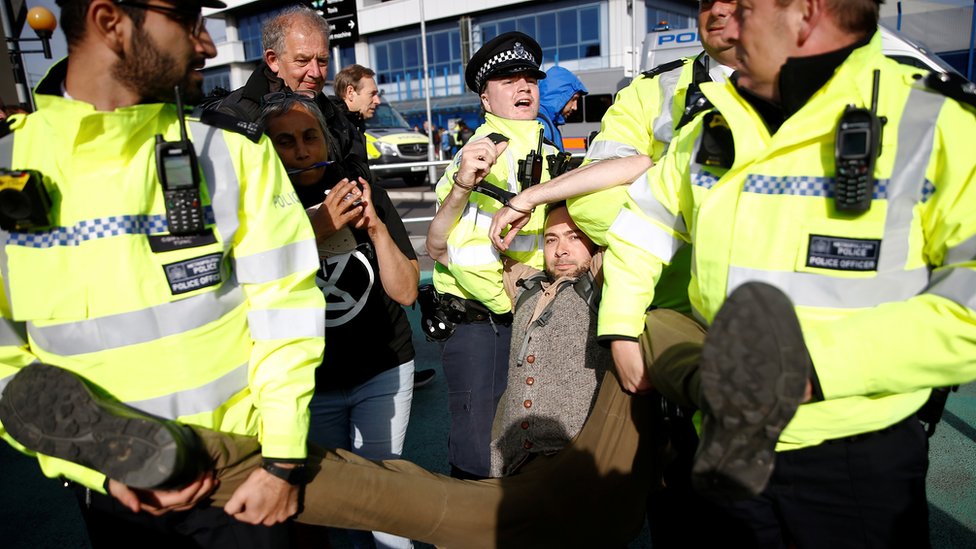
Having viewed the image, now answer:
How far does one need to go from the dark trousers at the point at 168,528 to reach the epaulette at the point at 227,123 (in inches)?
35.0

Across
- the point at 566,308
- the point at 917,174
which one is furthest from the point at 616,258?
the point at 917,174

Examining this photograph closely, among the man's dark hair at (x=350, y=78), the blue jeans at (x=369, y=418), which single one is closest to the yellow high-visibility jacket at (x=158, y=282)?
the blue jeans at (x=369, y=418)

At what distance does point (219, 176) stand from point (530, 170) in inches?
52.5

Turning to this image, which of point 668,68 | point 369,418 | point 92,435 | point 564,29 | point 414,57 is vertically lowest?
point 369,418

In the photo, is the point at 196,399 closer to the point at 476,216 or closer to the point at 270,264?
the point at 270,264

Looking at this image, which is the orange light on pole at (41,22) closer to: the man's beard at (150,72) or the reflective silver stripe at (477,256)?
the reflective silver stripe at (477,256)

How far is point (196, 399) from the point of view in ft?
4.87

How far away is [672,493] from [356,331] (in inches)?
48.1

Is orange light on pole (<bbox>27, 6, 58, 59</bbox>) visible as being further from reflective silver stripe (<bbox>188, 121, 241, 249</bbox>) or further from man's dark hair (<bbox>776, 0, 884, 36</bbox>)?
man's dark hair (<bbox>776, 0, 884, 36</bbox>)

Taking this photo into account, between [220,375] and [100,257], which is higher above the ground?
[100,257]

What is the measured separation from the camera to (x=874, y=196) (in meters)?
1.29

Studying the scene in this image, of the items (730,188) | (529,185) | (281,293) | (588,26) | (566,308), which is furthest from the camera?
(588,26)

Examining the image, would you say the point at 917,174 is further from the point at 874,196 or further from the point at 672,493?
the point at 672,493

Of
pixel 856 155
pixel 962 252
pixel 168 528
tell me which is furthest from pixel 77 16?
pixel 962 252
